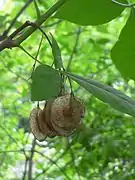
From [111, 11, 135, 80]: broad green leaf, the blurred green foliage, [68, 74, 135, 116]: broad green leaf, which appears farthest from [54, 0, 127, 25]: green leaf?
the blurred green foliage

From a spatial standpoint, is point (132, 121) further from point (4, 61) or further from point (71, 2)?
point (71, 2)

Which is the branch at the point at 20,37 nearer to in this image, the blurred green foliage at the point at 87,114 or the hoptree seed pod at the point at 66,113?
the hoptree seed pod at the point at 66,113

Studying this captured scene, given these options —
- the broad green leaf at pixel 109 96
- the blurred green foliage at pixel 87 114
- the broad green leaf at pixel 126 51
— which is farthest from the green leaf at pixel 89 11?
the blurred green foliage at pixel 87 114

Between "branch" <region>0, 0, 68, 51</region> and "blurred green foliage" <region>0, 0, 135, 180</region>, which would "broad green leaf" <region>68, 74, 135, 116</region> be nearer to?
"branch" <region>0, 0, 68, 51</region>

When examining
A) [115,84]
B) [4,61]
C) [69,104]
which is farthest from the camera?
[115,84]

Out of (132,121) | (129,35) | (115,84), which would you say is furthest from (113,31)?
(129,35)
